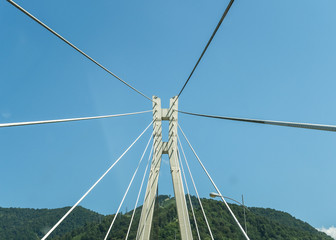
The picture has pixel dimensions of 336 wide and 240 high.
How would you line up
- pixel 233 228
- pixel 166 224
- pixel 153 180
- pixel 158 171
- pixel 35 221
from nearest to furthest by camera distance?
pixel 153 180, pixel 158 171, pixel 233 228, pixel 166 224, pixel 35 221

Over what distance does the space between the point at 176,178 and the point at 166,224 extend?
37.9 metres

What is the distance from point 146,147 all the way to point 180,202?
2.11 m

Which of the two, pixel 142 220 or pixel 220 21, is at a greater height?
pixel 220 21

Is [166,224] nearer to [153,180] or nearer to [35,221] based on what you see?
[35,221]

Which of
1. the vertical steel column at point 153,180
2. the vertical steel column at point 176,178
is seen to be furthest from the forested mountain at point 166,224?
the vertical steel column at point 176,178

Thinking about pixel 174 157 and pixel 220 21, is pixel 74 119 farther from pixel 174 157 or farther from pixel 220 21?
pixel 174 157

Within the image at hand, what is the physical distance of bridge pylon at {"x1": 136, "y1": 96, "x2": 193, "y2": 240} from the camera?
28.2ft

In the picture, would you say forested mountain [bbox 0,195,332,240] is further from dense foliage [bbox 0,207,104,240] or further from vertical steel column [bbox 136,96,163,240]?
vertical steel column [bbox 136,96,163,240]

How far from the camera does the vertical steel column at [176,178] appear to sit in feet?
27.3

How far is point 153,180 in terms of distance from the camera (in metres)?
9.87

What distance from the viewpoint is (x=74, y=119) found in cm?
470

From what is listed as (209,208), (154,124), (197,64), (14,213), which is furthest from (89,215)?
(197,64)

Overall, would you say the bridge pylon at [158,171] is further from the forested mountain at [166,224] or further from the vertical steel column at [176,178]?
the forested mountain at [166,224]

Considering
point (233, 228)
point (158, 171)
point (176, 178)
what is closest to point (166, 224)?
point (233, 228)
